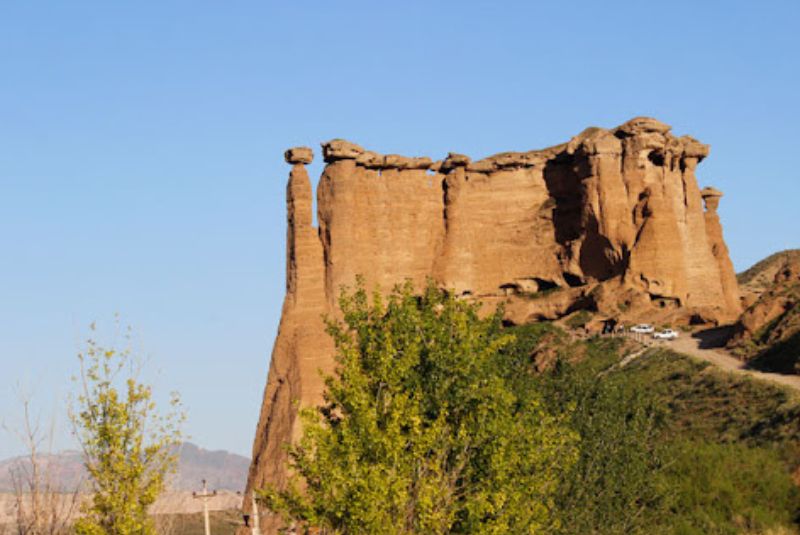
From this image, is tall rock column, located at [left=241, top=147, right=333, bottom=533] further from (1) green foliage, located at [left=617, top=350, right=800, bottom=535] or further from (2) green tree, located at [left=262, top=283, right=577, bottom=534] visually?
(2) green tree, located at [left=262, top=283, right=577, bottom=534]

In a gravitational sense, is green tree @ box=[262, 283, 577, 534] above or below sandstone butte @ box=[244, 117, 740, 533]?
below

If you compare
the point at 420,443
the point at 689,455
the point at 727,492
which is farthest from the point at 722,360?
the point at 420,443

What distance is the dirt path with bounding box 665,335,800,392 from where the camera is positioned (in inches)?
2304

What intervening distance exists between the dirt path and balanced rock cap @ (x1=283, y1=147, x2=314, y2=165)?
24026mm

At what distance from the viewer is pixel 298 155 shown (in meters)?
72.2

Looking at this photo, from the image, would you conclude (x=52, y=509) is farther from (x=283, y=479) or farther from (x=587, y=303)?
(x=587, y=303)

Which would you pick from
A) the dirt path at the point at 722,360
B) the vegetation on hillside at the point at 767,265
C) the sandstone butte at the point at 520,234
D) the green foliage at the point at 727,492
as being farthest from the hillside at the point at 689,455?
the vegetation on hillside at the point at 767,265

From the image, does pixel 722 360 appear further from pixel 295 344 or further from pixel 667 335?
pixel 295 344

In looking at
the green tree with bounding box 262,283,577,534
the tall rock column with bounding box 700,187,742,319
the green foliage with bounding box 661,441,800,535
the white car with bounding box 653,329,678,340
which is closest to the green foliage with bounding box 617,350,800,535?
the green foliage with bounding box 661,441,800,535

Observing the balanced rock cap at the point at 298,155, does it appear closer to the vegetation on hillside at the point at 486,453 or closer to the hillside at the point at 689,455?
the hillside at the point at 689,455

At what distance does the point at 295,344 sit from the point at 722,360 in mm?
23807

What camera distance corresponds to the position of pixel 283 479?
6184 centimetres

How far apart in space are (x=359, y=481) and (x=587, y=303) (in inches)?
2193

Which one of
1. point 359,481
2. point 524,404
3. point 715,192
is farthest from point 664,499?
point 715,192
